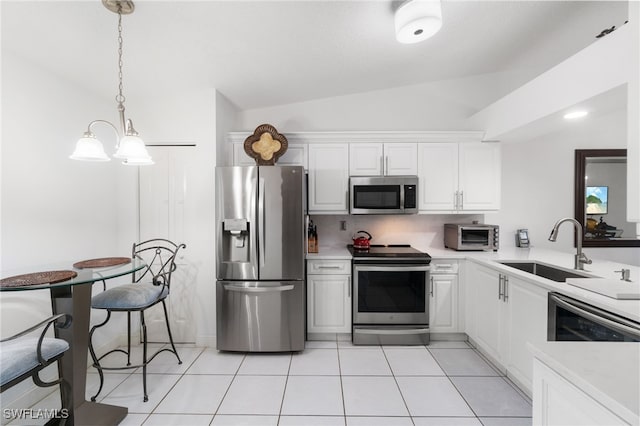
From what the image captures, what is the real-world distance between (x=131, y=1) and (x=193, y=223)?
5.91 ft

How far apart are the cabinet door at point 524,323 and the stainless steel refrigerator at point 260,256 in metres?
1.73

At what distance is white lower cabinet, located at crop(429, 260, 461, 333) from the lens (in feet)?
9.34

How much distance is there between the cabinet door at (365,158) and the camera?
3.12m

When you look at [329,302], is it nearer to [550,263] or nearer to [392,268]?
[392,268]

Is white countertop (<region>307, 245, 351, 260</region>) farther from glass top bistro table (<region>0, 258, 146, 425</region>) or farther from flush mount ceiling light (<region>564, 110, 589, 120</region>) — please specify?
flush mount ceiling light (<region>564, 110, 589, 120</region>)

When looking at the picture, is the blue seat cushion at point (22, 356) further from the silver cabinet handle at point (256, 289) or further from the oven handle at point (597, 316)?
the oven handle at point (597, 316)

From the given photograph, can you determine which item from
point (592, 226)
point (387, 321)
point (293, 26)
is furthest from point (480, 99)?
point (387, 321)

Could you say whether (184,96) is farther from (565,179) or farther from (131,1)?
(565,179)

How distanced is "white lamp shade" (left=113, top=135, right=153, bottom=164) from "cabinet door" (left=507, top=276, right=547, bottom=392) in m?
2.65

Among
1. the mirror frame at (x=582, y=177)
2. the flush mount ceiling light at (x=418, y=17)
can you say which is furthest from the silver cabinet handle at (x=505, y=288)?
the flush mount ceiling light at (x=418, y=17)

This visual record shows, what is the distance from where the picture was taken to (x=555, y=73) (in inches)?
81.7

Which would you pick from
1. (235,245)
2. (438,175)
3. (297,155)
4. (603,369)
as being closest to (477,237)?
(438,175)

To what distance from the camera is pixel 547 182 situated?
10.8 ft
